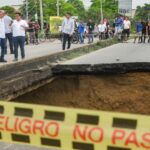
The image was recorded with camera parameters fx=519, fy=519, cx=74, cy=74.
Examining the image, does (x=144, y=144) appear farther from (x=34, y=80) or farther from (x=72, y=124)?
(x=34, y=80)

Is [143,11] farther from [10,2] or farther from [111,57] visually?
[111,57]

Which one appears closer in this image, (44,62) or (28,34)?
(44,62)

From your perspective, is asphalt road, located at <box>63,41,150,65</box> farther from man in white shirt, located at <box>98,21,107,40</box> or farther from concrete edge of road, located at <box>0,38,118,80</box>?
man in white shirt, located at <box>98,21,107,40</box>

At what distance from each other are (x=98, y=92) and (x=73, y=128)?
5.71 m

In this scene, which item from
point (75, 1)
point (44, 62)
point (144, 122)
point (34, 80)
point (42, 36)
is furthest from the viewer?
point (75, 1)

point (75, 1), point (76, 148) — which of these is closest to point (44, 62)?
point (76, 148)

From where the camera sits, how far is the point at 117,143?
3520 millimetres

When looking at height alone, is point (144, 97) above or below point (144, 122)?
below

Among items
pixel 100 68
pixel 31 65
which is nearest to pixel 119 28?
pixel 31 65

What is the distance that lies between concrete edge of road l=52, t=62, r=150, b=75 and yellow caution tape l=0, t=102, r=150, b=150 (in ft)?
17.4

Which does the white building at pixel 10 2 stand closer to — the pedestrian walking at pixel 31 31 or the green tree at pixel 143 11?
the green tree at pixel 143 11

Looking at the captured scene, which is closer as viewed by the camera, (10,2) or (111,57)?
(111,57)

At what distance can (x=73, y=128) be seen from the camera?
12.0ft

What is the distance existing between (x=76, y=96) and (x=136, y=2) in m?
94.8
